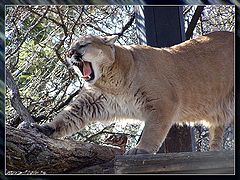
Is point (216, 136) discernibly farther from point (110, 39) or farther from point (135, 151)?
point (110, 39)

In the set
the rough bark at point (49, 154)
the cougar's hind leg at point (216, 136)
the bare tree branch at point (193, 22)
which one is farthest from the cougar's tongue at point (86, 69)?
the cougar's hind leg at point (216, 136)

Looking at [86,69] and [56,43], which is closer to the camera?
[86,69]

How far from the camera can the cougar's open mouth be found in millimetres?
→ 3320

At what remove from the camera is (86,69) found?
11.0ft

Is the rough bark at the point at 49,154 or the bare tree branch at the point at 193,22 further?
the bare tree branch at the point at 193,22

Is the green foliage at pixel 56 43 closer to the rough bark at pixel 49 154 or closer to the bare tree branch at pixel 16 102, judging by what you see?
the bare tree branch at pixel 16 102

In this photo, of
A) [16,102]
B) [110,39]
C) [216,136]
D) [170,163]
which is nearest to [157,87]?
[110,39]

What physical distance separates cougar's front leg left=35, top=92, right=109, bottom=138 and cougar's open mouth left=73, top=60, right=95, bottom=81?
6.4 inches

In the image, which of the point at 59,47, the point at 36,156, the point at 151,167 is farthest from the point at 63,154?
the point at 59,47

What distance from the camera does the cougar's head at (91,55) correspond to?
329 centimetres

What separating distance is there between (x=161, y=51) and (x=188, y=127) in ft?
1.57

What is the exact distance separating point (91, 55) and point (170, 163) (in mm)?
679

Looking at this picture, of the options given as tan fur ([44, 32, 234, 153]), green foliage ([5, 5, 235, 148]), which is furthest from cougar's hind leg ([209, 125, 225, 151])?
green foliage ([5, 5, 235, 148])
